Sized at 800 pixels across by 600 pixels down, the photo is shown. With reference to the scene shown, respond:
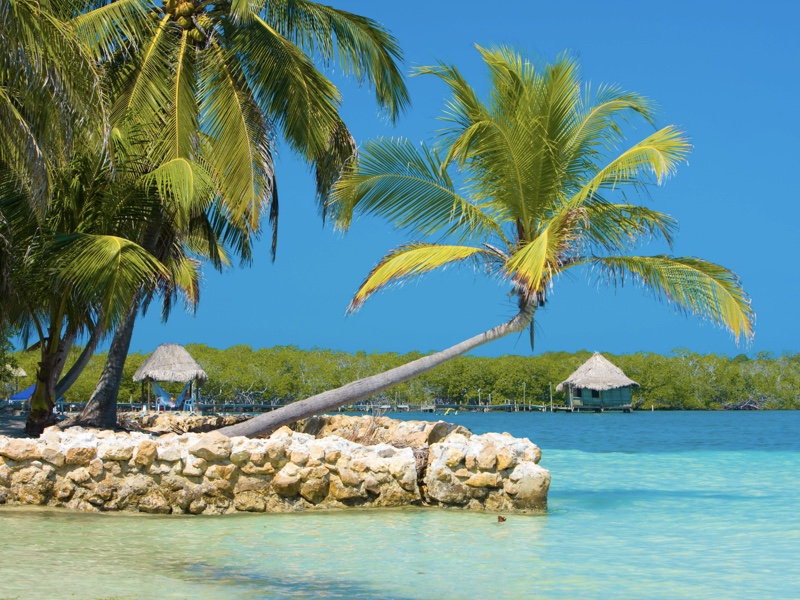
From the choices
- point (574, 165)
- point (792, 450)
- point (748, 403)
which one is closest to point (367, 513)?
point (574, 165)

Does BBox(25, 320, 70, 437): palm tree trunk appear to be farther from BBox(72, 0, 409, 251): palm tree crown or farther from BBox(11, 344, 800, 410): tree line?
BBox(11, 344, 800, 410): tree line

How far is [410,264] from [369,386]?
5.37ft

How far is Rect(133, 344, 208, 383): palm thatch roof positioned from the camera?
2892cm

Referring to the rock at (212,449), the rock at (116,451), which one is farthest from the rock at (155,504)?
the rock at (212,449)

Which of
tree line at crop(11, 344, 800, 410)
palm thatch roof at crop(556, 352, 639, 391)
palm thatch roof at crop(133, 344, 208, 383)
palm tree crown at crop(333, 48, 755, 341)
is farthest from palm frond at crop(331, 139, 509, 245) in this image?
tree line at crop(11, 344, 800, 410)

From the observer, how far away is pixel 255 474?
904 cm

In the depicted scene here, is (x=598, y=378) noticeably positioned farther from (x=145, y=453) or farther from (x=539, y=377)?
(x=145, y=453)

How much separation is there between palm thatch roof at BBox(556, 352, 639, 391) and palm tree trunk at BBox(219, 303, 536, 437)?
46668 mm

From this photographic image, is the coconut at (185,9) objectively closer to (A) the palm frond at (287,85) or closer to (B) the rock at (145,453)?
(A) the palm frond at (287,85)

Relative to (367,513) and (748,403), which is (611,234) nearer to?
(367,513)

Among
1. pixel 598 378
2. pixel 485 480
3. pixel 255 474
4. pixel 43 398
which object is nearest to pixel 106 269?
pixel 255 474

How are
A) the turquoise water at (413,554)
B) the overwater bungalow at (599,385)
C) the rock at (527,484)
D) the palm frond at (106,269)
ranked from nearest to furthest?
the turquoise water at (413,554)
the rock at (527,484)
the palm frond at (106,269)
the overwater bungalow at (599,385)

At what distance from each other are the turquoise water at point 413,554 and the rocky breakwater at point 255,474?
212 millimetres

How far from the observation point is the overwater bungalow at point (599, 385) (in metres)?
56.5
